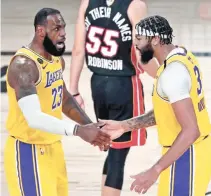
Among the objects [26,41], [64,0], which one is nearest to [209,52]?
[26,41]

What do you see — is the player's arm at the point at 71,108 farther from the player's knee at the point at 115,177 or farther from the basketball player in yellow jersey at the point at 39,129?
the player's knee at the point at 115,177

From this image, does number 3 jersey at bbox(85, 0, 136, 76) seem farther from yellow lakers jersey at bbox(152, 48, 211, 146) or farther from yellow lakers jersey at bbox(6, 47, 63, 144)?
yellow lakers jersey at bbox(152, 48, 211, 146)

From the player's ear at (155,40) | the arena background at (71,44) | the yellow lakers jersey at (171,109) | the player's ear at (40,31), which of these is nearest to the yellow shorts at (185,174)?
the yellow lakers jersey at (171,109)

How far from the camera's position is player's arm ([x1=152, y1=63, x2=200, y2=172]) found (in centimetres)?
453

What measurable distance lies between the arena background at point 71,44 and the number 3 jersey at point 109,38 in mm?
1248

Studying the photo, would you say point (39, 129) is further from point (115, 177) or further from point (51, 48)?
point (115, 177)

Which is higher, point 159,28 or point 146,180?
point 159,28

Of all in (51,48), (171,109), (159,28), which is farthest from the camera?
(51,48)

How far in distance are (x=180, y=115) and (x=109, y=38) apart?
1.81 meters

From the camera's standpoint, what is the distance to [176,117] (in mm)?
4613

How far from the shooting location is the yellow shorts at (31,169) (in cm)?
511

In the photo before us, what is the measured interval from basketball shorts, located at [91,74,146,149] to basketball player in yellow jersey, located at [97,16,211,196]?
132cm

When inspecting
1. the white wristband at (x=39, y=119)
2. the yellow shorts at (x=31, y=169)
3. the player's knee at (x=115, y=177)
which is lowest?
the player's knee at (x=115, y=177)

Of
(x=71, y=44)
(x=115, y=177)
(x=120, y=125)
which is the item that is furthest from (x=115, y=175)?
(x=71, y=44)
